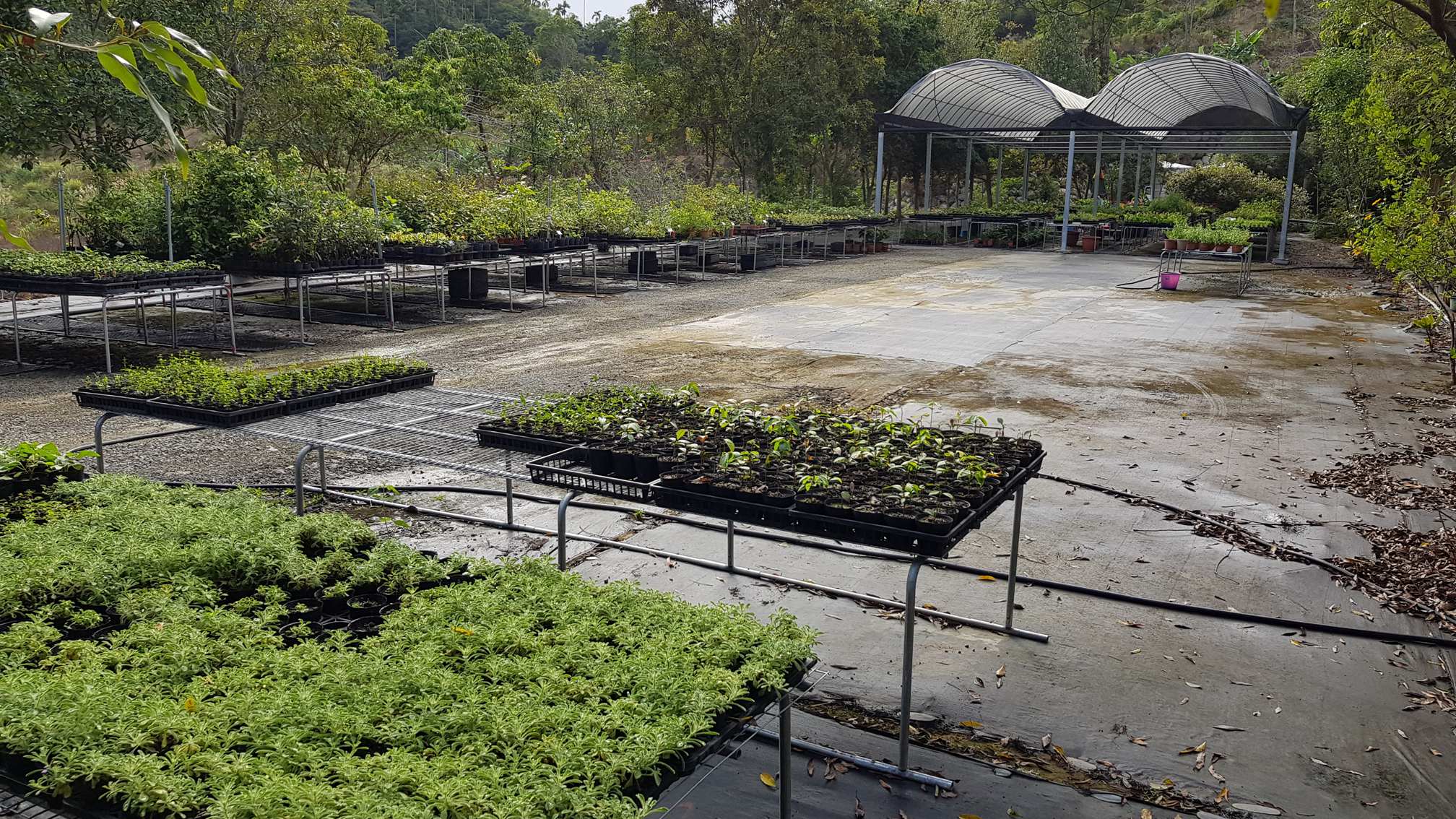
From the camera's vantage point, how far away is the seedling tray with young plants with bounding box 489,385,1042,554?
11.7ft

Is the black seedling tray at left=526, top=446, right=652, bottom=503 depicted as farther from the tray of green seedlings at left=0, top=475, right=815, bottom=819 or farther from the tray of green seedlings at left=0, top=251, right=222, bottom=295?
the tray of green seedlings at left=0, top=251, right=222, bottom=295

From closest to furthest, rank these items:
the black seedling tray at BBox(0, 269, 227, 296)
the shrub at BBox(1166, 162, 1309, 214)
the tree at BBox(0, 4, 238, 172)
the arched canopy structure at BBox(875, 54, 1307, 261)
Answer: the black seedling tray at BBox(0, 269, 227, 296) → the tree at BBox(0, 4, 238, 172) → the arched canopy structure at BBox(875, 54, 1307, 261) → the shrub at BBox(1166, 162, 1309, 214)

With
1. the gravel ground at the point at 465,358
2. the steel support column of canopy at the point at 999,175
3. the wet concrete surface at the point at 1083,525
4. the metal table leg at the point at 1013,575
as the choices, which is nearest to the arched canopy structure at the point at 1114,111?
the steel support column of canopy at the point at 999,175

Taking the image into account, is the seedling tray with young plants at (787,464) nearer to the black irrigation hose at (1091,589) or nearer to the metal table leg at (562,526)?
the metal table leg at (562,526)

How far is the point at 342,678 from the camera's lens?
254 cm

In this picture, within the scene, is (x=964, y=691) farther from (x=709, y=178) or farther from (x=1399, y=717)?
(x=709, y=178)

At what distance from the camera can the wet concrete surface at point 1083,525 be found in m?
3.55

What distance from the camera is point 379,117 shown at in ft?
58.0

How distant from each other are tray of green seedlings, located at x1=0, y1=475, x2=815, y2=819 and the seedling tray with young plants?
620 mm

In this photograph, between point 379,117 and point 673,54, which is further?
point 673,54

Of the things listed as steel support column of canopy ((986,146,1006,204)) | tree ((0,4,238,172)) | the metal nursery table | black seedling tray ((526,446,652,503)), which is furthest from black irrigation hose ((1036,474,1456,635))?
steel support column of canopy ((986,146,1006,204))

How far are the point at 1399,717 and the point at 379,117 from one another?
56.9 ft

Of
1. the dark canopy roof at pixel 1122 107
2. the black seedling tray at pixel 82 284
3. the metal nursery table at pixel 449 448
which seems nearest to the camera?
the metal nursery table at pixel 449 448

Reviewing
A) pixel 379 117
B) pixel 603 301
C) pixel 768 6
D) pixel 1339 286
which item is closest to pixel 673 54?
pixel 768 6
